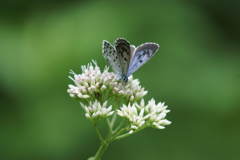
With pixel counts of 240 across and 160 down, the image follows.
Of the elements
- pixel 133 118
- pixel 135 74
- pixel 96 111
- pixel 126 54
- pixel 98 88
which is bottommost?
pixel 135 74

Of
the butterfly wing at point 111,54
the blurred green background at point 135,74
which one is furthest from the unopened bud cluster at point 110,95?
the blurred green background at point 135,74

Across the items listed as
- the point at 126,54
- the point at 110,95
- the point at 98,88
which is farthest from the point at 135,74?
the point at 126,54

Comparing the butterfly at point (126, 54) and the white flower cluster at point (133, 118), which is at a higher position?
the butterfly at point (126, 54)

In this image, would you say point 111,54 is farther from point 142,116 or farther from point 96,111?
point 142,116

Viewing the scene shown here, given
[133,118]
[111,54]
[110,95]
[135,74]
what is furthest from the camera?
[135,74]

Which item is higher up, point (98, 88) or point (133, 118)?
point (98, 88)

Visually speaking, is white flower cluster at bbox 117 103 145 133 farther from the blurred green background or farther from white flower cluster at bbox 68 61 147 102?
the blurred green background

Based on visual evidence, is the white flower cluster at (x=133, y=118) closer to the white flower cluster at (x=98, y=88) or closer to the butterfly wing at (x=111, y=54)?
the white flower cluster at (x=98, y=88)
